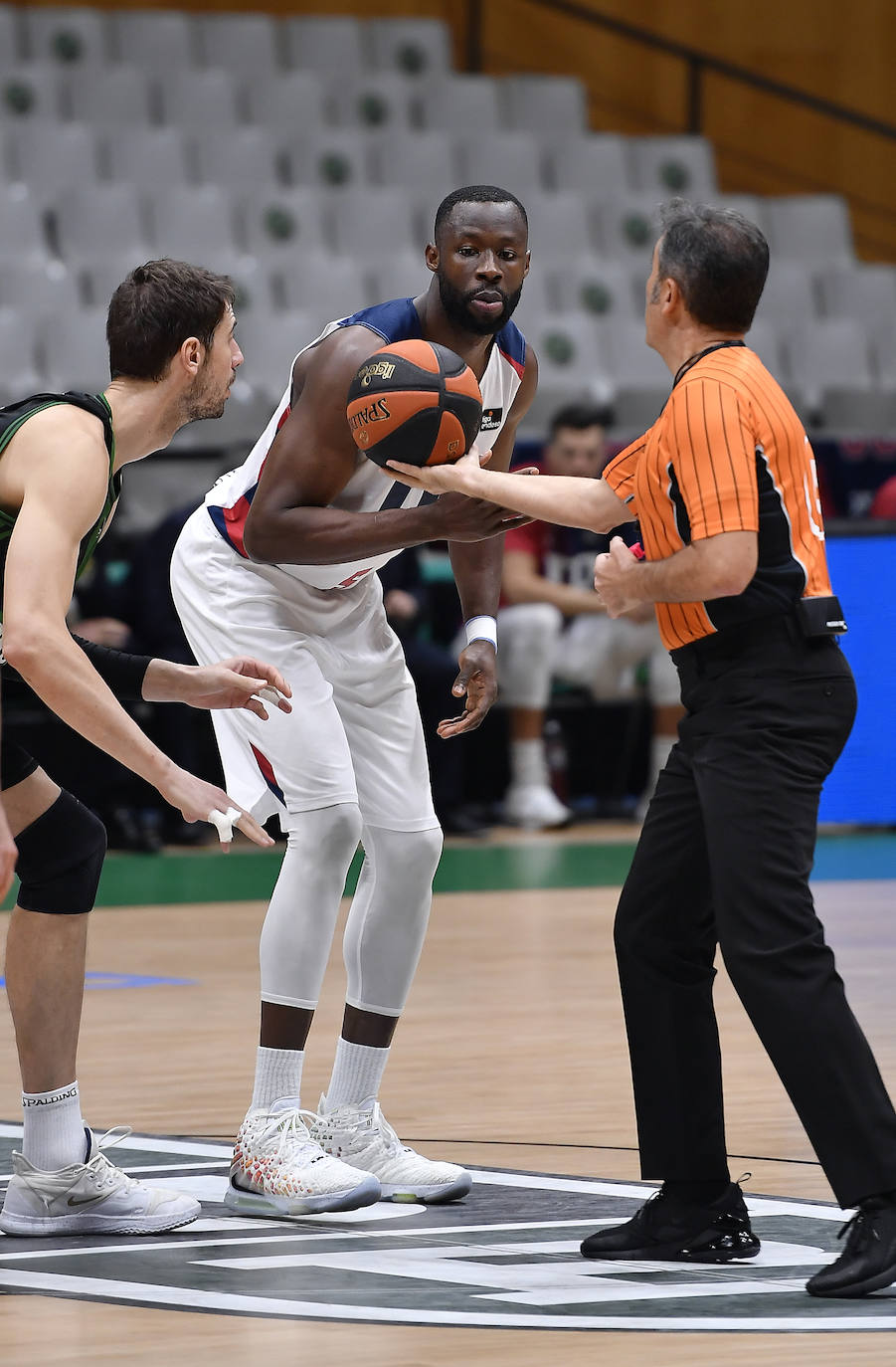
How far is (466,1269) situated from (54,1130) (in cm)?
89

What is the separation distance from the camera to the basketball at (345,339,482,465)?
4.21m

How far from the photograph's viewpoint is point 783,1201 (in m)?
4.32

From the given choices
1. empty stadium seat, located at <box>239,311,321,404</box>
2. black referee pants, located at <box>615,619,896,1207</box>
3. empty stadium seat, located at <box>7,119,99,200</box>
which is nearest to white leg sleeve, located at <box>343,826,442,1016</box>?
black referee pants, located at <box>615,619,896,1207</box>

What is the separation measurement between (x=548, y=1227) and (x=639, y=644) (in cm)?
778

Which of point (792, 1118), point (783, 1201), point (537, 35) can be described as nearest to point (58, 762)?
point (792, 1118)

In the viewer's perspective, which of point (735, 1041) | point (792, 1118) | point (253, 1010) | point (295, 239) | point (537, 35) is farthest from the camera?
point (537, 35)

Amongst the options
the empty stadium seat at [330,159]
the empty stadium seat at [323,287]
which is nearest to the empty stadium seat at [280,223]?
the empty stadium seat at [323,287]

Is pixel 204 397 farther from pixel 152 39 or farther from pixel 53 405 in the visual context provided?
pixel 152 39

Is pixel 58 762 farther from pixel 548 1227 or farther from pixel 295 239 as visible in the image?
pixel 548 1227

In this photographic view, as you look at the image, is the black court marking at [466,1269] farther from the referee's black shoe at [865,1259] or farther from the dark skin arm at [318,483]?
the dark skin arm at [318,483]

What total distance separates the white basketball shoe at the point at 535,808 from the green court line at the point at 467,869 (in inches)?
8.4

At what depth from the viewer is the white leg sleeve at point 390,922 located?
475 cm

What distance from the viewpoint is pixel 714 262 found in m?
3.86

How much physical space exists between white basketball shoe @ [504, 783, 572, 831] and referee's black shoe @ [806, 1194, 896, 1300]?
319 inches
